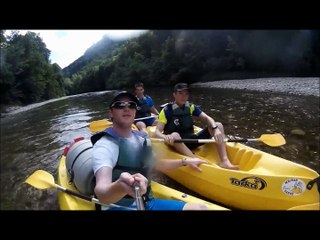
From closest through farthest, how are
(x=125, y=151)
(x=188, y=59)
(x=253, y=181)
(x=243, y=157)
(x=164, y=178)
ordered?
(x=125, y=151) < (x=253, y=181) < (x=243, y=157) < (x=164, y=178) < (x=188, y=59)

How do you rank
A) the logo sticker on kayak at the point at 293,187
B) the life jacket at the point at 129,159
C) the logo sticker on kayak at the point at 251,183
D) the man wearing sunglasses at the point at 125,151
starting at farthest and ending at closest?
the logo sticker on kayak at the point at 251,183
the logo sticker on kayak at the point at 293,187
the life jacket at the point at 129,159
the man wearing sunglasses at the point at 125,151

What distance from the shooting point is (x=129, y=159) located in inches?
84.3

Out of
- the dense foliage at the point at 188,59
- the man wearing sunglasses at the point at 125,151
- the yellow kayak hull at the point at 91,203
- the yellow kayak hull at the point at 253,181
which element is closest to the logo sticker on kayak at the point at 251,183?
the yellow kayak hull at the point at 253,181

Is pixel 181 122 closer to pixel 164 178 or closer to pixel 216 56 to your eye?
pixel 164 178

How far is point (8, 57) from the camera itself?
53.4ft

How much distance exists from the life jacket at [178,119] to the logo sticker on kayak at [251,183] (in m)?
1.17

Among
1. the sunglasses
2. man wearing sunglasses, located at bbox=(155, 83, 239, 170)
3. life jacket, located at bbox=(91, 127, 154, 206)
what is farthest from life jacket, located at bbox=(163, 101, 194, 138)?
the sunglasses

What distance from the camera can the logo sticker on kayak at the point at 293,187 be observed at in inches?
111

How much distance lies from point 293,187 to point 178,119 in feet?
5.68

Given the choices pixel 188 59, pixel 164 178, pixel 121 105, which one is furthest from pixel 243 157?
pixel 188 59

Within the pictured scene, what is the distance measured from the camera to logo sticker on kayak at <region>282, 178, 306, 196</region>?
2.81 meters

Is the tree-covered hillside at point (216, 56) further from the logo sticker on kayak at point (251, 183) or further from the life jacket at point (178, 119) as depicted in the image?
the logo sticker on kayak at point (251, 183)
